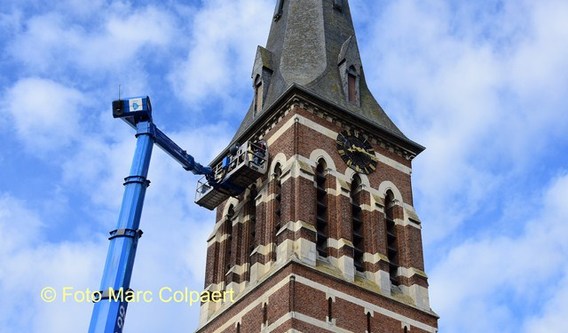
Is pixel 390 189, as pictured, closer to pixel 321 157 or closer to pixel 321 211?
pixel 321 157

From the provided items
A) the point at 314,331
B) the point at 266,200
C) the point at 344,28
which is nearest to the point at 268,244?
the point at 266,200

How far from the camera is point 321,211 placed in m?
Answer: 48.8

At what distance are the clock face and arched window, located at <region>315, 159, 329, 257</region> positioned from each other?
1.58 metres

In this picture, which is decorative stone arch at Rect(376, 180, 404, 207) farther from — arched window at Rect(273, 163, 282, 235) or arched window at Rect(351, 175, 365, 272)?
arched window at Rect(273, 163, 282, 235)

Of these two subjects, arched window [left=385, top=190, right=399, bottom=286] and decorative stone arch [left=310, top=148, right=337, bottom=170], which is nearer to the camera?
arched window [left=385, top=190, right=399, bottom=286]

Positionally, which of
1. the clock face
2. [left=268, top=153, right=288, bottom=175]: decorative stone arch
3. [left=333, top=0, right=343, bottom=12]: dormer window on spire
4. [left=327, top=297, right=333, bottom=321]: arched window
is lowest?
[left=327, top=297, right=333, bottom=321]: arched window

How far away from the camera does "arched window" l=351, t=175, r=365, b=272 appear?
48.3m

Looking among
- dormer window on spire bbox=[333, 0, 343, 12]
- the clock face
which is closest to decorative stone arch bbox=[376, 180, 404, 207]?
the clock face

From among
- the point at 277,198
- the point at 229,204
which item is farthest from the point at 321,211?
the point at 229,204

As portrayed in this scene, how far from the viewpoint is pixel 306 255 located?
4541 centimetres

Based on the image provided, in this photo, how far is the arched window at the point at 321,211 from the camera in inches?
1865

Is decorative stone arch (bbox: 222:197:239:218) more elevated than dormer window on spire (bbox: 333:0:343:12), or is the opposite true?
dormer window on spire (bbox: 333:0:343:12)

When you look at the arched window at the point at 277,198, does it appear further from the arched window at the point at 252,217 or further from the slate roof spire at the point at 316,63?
the slate roof spire at the point at 316,63

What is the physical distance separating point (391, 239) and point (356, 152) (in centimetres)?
472
